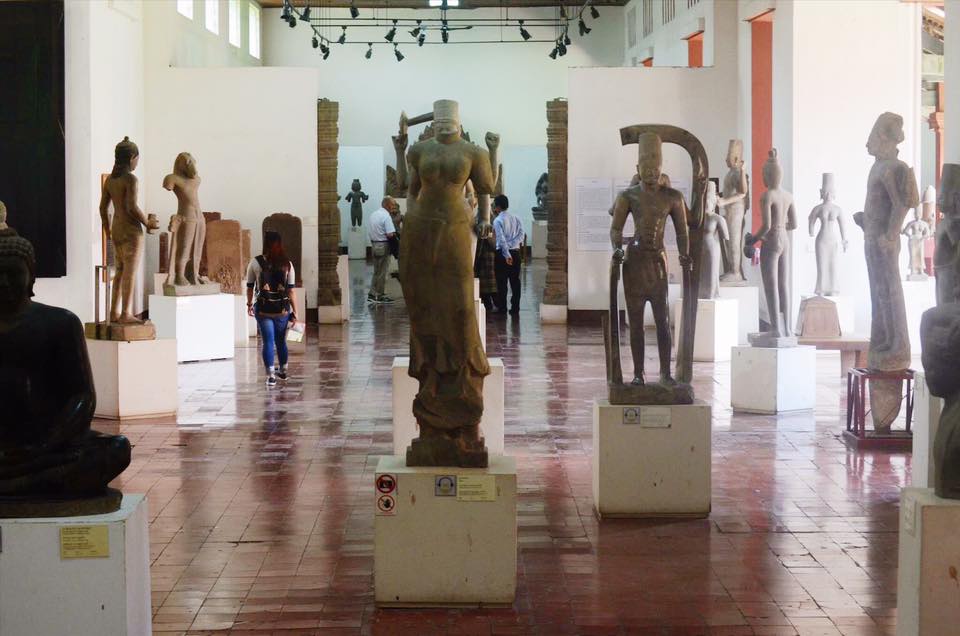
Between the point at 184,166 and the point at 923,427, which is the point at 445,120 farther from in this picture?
the point at 184,166

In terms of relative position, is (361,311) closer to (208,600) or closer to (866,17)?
(866,17)

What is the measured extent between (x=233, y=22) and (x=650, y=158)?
73.1ft

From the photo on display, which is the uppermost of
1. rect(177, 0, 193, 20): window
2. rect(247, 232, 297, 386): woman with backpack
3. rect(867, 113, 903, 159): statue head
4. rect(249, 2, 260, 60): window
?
rect(249, 2, 260, 60): window

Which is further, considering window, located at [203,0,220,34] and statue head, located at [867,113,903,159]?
window, located at [203,0,220,34]

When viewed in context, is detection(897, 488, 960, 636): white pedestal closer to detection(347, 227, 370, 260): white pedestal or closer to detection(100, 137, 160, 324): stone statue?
detection(100, 137, 160, 324): stone statue

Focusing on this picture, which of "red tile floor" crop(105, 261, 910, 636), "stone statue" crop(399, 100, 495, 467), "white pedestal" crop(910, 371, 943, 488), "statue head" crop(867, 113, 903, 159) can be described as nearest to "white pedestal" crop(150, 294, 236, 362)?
"red tile floor" crop(105, 261, 910, 636)

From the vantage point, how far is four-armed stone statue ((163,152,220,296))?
14781 millimetres

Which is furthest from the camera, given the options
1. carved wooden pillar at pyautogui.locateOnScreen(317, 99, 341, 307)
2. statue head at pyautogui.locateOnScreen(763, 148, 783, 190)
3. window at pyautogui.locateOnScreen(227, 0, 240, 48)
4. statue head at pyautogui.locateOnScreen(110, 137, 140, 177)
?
window at pyautogui.locateOnScreen(227, 0, 240, 48)

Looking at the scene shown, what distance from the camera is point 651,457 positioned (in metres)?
7.86

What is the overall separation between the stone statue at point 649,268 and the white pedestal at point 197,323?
8056 mm

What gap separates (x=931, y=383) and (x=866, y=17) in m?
13.5

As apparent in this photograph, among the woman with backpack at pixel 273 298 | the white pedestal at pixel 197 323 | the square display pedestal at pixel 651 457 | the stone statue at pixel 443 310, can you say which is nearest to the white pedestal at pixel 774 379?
the square display pedestal at pixel 651 457

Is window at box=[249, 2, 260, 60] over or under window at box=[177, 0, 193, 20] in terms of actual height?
over

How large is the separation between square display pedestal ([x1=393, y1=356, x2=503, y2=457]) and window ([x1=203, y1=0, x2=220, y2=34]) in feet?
56.0
